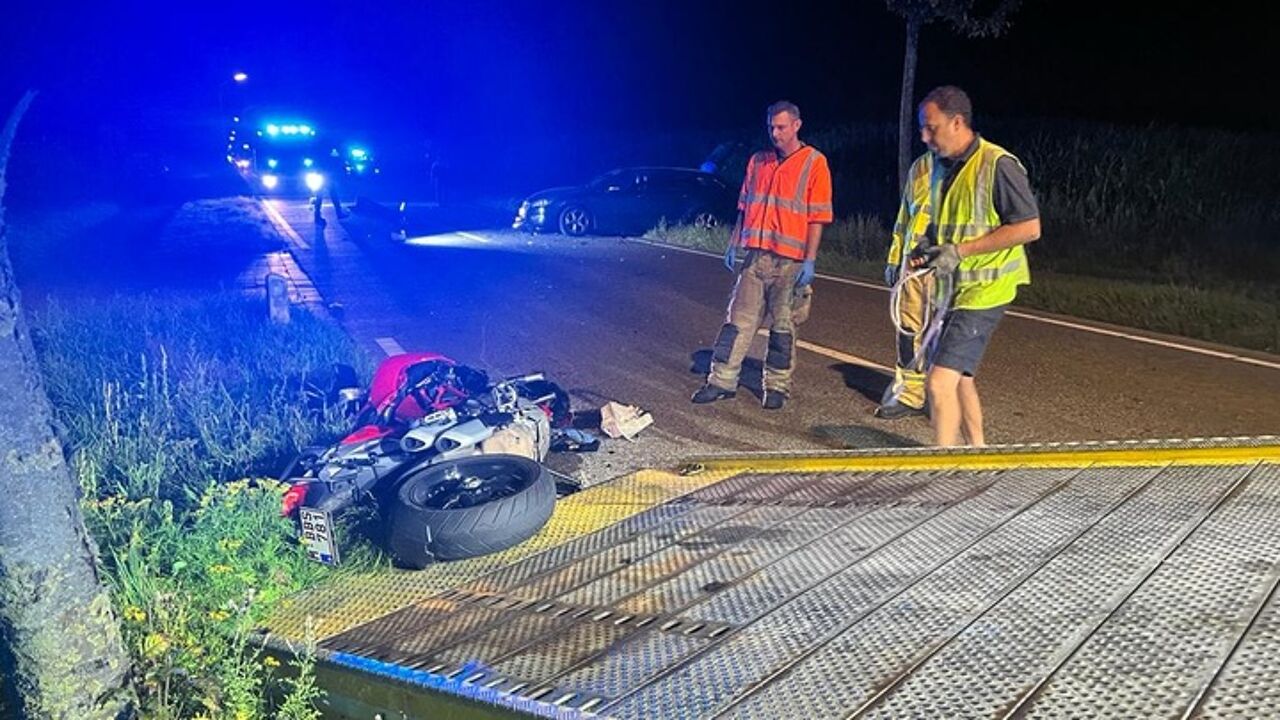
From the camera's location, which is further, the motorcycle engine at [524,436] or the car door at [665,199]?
the car door at [665,199]

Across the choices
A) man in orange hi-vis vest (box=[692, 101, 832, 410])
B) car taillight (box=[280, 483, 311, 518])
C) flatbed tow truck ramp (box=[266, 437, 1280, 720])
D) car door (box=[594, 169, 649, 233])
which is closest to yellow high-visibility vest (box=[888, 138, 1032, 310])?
flatbed tow truck ramp (box=[266, 437, 1280, 720])

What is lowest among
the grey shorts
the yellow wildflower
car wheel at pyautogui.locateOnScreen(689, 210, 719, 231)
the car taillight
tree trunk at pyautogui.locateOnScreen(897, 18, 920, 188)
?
the car taillight

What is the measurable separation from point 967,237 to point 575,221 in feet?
46.1

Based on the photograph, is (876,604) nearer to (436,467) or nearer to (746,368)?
(436,467)

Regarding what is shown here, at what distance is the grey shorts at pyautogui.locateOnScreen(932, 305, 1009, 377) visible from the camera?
500 cm

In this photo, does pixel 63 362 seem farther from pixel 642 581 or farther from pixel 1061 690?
pixel 1061 690

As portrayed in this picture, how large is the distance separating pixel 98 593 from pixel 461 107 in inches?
1925

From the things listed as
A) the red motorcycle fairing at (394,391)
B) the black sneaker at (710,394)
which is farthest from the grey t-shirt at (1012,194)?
the red motorcycle fairing at (394,391)

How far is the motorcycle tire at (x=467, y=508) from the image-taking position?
4.02m

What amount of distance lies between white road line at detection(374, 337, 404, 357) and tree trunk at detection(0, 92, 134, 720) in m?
5.77

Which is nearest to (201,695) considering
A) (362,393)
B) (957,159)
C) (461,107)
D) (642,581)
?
(642,581)

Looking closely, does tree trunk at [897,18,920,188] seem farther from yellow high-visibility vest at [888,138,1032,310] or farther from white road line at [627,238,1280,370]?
yellow high-visibility vest at [888,138,1032,310]

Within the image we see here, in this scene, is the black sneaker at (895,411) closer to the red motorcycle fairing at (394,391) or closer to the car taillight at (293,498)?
the red motorcycle fairing at (394,391)

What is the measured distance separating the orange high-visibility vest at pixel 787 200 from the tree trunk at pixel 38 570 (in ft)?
15.5
